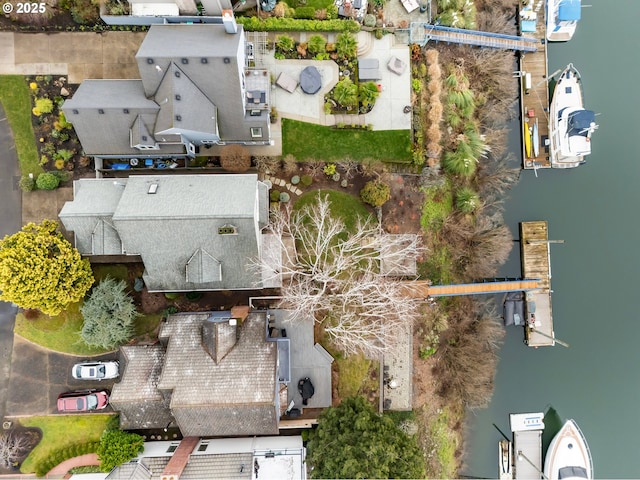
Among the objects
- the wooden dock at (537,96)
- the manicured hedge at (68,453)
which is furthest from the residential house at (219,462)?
the wooden dock at (537,96)

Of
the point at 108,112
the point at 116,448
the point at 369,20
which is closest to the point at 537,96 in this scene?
the point at 369,20

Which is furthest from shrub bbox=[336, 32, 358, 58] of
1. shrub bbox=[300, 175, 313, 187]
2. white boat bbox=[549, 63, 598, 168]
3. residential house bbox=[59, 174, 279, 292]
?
white boat bbox=[549, 63, 598, 168]

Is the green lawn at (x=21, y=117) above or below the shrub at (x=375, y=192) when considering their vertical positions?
above

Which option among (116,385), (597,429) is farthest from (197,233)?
(597,429)

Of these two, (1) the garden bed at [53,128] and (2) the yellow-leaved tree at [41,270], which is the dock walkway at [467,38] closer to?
(1) the garden bed at [53,128]

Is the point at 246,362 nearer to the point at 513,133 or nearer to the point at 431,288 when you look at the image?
the point at 431,288

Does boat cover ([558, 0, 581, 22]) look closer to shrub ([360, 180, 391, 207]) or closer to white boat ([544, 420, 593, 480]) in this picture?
shrub ([360, 180, 391, 207])
